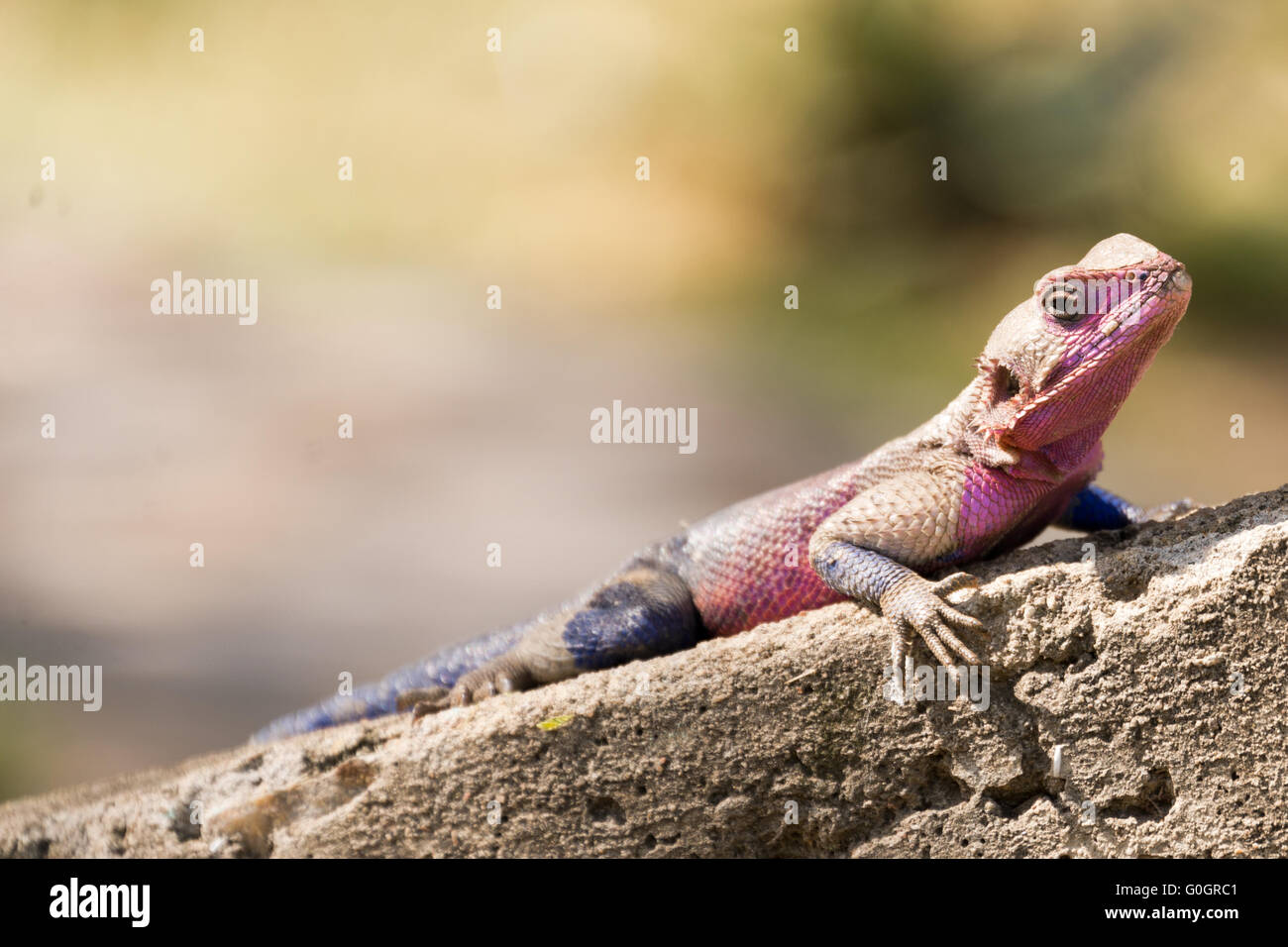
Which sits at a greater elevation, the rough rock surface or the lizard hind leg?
the lizard hind leg

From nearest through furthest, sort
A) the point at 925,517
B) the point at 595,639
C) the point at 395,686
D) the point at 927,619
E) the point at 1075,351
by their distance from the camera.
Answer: the point at 927,619 < the point at 1075,351 < the point at 925,517 < the point at 595,639 < the point at 395,686

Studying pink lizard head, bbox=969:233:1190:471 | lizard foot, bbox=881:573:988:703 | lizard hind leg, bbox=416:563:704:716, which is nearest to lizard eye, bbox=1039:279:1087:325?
pink lizard head, bbox=969:233:1190:471

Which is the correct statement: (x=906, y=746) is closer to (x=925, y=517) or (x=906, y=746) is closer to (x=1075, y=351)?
(x=925, y=517)

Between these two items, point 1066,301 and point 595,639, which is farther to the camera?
point 595,639

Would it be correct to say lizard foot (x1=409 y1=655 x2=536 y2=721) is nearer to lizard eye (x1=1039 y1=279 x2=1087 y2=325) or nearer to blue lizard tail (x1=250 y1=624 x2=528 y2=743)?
blue lizard tail (x1=250 y1=624 x2=528 y2=743)

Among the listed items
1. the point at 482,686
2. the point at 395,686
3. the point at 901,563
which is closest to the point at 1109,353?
the point at 901,563

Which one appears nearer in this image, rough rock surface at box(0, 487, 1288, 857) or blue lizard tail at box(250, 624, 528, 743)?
rough rock surface at box(0, 487, 1288, 857)

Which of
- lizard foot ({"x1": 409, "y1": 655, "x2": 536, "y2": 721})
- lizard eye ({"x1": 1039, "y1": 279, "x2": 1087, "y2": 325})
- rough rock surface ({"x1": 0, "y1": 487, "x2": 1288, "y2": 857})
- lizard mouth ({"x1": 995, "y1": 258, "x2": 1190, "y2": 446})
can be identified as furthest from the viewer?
lizard foot ({"x1": 409, "y1": 655, "x2": 536, "y2": 721})
